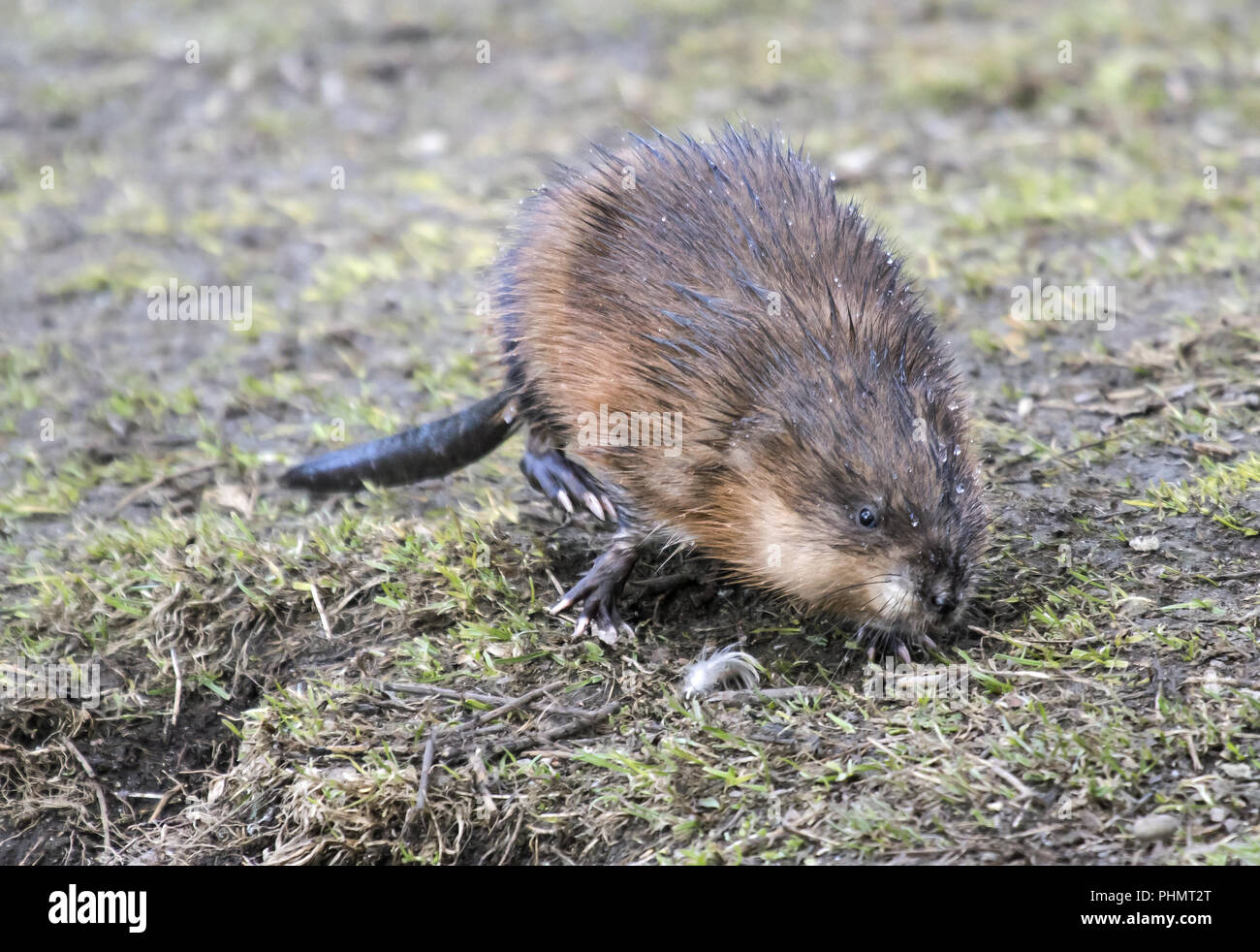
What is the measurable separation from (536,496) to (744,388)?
53.5 inches

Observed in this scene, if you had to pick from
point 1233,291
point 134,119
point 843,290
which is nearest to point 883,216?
point 1233,291

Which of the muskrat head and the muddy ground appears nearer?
the muddy ground

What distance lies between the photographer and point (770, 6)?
998 centimetres

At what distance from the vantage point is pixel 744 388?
397 cm

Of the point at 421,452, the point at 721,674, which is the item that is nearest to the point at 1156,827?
the point at 721,674

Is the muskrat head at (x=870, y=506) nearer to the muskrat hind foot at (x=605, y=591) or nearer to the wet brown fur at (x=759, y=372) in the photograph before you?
the wet brown fur at (x=759, y=372)

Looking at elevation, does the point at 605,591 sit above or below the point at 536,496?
below

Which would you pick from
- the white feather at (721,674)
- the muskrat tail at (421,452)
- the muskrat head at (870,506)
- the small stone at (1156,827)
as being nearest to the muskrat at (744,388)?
the muskrat head at (870,506)

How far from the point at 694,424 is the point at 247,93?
6533mm

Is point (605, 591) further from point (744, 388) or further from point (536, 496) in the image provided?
point (536, 496)

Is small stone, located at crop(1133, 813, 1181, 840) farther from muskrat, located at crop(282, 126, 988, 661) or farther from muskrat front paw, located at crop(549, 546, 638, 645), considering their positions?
muskrat front paw, located at crop(549, 546, 638, 645)

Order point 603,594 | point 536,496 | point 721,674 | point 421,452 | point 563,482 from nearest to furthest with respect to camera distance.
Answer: point 721,674 < point 603,594 < point 563,482 < point 421,452 < point 536,496

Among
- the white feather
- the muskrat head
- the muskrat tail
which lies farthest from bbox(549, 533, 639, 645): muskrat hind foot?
the muskrat tail

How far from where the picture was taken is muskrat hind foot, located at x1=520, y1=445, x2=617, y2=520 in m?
4.58
